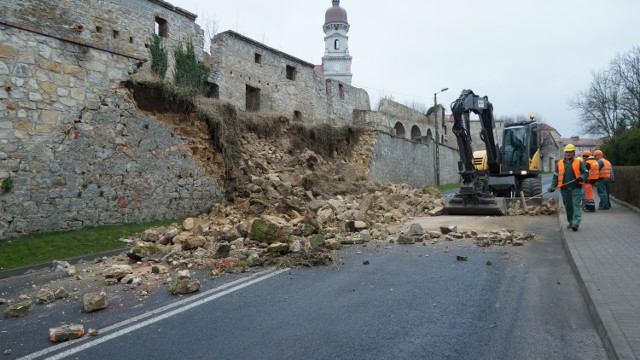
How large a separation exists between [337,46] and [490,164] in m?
63.1

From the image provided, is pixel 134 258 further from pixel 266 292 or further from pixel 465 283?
pixel 465 283

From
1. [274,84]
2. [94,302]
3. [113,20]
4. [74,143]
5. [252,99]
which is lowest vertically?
[94,302]

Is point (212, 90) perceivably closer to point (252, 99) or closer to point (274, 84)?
point (252, 99)

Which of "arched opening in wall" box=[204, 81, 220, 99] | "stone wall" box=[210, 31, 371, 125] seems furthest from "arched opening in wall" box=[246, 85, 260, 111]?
"arched opening in wall" box=[204, 81, 220, 99]

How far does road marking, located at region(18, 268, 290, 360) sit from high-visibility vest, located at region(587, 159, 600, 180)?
1136cm

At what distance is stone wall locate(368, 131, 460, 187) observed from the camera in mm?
29219

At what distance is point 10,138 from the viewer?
32.7 ft

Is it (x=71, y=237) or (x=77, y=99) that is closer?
(x=71, y=237)

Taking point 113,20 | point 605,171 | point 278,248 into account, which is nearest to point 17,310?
point 278,248

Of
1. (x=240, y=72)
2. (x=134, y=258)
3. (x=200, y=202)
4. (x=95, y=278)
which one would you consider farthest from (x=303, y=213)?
(x=240, y=72)

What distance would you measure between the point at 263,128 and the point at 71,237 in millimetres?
10161

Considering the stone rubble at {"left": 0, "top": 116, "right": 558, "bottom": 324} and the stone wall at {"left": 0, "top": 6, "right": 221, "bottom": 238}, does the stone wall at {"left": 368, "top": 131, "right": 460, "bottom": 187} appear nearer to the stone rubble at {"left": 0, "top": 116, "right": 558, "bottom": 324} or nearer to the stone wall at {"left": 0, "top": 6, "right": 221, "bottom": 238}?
the stone rubble at {"left": 0, "top": 116, "right": 558, "bottom": 324}

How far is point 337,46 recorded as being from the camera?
7569 centimetres

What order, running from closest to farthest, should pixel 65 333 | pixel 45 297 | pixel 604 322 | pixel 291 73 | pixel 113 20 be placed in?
pixel 604 322, pixel 65 333, pixel 45 297, pixel 113 20, pixel 291 73
